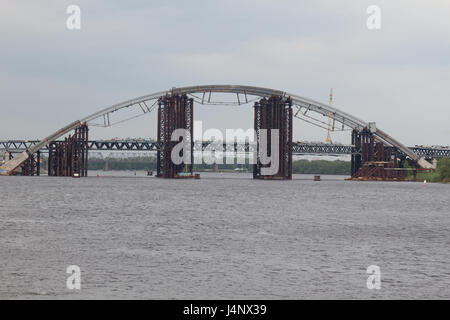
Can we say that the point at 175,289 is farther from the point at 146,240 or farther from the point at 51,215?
the point at 51,215

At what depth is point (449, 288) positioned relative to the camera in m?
34.2

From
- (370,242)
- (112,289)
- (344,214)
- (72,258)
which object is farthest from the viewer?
(344,214)

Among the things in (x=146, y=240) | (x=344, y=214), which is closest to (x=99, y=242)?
(x=146, y=240)

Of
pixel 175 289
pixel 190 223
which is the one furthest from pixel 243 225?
pixel 175 289

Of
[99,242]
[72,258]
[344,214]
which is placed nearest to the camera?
[72,258]

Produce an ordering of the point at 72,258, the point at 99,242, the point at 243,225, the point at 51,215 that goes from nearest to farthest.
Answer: the point at 72,258 → the point at 99,242 → the point at 243,225 → the point at 51,215

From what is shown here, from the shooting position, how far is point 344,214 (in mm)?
87000

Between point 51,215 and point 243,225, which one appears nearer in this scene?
point 243,225

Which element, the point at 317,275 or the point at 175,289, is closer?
the point at 175,289

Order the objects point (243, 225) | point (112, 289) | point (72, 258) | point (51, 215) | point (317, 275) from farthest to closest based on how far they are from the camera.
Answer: point (51, 215) < point (243, 225) < point (72, 258) < point (317, 275) < point (112, 289)
